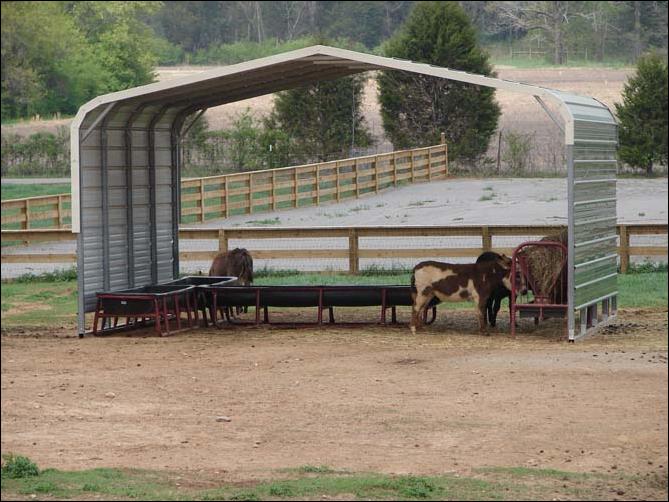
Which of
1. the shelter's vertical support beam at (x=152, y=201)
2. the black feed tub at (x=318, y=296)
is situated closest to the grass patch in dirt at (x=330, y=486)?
the black feed tub at (x=318, y=296)

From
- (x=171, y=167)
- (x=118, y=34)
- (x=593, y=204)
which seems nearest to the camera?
(x=118, y=34)

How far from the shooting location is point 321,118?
1615 inches

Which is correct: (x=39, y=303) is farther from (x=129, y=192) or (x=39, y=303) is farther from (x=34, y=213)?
(x=34, y=213)

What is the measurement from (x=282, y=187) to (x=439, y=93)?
9.21 metres

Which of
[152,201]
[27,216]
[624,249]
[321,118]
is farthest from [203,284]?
[321,118]

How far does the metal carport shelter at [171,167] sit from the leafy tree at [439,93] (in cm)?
2389

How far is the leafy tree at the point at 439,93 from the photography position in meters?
41.6

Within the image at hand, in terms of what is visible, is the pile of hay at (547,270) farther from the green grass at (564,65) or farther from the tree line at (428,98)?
the green grass at (564,65)

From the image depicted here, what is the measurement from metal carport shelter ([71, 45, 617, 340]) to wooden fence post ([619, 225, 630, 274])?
13.3ft

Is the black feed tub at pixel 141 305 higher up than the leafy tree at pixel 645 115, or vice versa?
the leafy tree at pixel 645 115

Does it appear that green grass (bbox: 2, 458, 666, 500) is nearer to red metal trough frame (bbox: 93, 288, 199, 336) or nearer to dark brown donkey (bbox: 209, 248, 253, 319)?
red metal trough frame (bbox: 93, 288, 199, 336)

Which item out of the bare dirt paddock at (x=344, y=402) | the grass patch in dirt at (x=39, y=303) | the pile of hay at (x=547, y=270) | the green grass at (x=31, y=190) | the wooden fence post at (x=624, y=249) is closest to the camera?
the bare dirt paddock at (x=344, y=402)

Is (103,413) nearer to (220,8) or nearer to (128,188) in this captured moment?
(128,188)

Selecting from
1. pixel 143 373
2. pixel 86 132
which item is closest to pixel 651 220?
pixel 86 132
